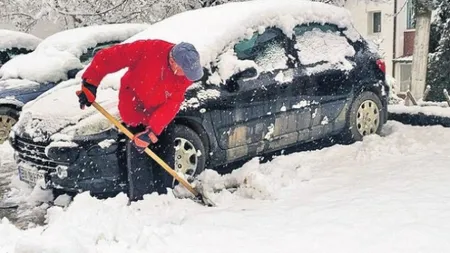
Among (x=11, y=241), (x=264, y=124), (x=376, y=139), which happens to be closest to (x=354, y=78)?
(x=376, y=139)

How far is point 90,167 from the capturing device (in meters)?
4.83

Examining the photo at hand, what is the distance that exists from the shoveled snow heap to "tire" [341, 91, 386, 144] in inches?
→ 162

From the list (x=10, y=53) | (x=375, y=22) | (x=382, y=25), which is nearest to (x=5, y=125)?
(x=10, y=53)

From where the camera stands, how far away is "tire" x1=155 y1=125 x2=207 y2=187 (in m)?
4.95

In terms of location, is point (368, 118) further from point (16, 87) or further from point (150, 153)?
point (16, 87)

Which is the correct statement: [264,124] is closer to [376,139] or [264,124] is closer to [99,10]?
[376,139]

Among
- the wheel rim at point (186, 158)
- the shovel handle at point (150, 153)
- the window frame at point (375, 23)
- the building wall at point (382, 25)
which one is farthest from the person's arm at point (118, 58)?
the window frame at point (375, 23)

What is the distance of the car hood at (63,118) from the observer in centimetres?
487

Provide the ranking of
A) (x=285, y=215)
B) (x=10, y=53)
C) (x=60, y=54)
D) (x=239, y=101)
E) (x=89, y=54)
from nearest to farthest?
(x=285, y=215) → (x=239, y=101) → (x=60, y=54) → (x=89, y=54) → (x=10, y=53)

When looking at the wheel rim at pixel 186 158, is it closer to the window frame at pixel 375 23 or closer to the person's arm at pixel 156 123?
the person's arm at pixel 156 123

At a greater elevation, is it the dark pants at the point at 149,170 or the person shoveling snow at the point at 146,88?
the person shoveling snow at the point at 146,88

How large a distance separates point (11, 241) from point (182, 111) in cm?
202

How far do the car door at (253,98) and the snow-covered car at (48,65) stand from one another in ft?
11.5

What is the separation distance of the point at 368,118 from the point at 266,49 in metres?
1.78
